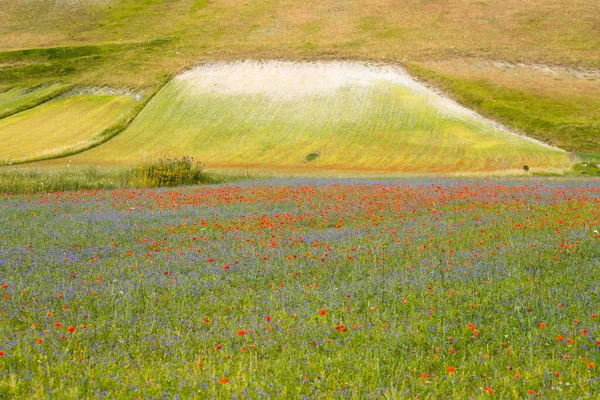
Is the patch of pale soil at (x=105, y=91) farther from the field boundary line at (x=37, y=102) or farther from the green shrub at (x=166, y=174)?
the green shrub at (x=166, y=174)

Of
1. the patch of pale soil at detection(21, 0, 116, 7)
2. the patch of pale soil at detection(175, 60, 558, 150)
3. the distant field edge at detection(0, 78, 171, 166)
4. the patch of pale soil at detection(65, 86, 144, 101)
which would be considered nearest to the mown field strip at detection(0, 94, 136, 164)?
the distant field edge at detection(0, 78, 171, 166)

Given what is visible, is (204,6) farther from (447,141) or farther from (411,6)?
(447,141)

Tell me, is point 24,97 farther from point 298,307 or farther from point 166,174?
point 298,307

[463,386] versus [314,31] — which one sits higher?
[314,31]

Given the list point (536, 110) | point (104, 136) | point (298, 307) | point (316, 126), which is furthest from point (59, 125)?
point (298, 307)

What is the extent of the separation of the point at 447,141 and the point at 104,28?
75.2 meters

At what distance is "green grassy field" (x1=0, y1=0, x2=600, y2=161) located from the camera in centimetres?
6000

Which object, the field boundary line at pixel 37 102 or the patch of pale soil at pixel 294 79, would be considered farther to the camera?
the field boundary line at pixel 37 102

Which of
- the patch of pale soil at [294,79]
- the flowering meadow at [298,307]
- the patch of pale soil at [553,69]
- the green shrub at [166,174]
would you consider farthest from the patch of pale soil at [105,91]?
the flowering meadow at [298,307]

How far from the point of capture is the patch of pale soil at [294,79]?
2485 inches

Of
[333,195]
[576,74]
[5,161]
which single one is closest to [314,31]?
[576,74]

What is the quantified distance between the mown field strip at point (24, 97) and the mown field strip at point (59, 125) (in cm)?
137

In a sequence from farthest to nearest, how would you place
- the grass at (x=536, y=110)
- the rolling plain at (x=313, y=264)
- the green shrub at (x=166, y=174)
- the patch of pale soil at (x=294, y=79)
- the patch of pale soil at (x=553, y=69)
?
the patch of pale soil at (x=553, y=69)
the patch of pale soil at (x=294, y=79)
the grass at (x=536, y=110)
the green shrub at (x=166, y=174)
the rolling plain at (x=313, y=264)

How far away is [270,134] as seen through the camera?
54.7 metres
